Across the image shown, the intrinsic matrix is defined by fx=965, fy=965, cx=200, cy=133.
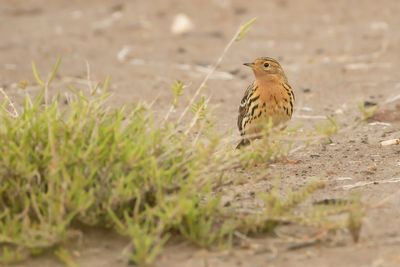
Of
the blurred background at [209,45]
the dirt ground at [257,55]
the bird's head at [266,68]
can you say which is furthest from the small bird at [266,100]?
the blurred background at [209,45]

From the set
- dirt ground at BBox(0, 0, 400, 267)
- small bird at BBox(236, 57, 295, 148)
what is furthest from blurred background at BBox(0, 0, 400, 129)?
small bird at BBox(236, 57, 295, 148)

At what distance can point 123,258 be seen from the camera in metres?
4.81

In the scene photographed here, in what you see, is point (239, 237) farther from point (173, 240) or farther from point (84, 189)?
point (84, 189)

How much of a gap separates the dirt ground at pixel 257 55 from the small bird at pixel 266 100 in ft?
1.29

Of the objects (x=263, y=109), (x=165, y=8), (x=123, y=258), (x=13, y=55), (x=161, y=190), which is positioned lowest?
(x=123, y=258)

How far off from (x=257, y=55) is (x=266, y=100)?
14.5ft

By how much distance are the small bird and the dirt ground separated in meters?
0.39

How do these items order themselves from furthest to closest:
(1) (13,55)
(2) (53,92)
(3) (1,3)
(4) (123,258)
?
1. (3) (1,3)
2. (1) (13,55)
3. (2) (53,92)
4. (4) (123,258)

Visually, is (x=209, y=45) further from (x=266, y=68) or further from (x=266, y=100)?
(x=266, y=100)

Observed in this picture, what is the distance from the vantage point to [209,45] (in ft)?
41.2

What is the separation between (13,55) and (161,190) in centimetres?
710

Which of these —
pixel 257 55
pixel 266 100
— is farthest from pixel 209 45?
pixel 266 100

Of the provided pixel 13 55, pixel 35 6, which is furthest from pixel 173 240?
pixel 35 6

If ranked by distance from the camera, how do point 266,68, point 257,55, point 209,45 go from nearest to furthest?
point 266,68, point 257,55, point 209,45
